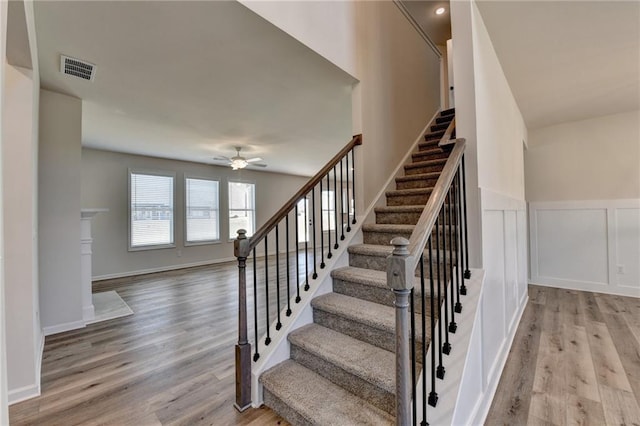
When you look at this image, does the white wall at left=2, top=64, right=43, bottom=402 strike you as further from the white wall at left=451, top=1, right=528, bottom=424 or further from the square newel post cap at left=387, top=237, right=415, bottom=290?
the white wall at left=451, top=1, right=528, bottom=424

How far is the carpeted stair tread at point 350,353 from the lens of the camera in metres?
1.56

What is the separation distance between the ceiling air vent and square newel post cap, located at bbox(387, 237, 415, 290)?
124 inches

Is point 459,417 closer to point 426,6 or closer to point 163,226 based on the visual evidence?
point 426,6

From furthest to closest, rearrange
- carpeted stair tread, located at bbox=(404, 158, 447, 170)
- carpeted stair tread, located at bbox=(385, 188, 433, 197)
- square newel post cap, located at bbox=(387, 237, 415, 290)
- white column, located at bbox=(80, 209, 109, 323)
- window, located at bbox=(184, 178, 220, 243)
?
1. window, located at bbox=(184, 178, 220, 243)
2. white column, located at bbox=(80, 209, 109, 323)
3. carpeted stair tread, located at bbox=(404, 158, 447, 170)
4. carpeted stair tread, located at bbox=(385, 188, 433, 197)
5. square newel post cap, located at bbox=(387, 237, 415, 290)

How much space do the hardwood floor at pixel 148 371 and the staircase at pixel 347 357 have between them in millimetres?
237

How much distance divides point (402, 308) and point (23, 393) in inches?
105

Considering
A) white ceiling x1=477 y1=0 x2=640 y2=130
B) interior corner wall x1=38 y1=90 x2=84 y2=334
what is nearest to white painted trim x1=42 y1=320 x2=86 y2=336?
interior corner wall x1=38 y1=90 x2=84 y2=334

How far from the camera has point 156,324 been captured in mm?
3273

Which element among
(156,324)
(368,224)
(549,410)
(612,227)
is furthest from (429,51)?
(156,324)

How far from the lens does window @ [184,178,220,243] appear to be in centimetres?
683

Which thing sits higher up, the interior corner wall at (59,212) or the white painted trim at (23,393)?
the interior corner wall at (59,212)

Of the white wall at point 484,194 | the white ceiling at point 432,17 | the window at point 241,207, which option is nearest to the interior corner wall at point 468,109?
the white wall at point 484,194

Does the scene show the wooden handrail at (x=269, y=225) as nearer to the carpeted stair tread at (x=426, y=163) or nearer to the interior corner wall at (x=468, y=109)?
the interior corner wall at (x=468, y=109)

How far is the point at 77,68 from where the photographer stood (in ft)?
8.54
